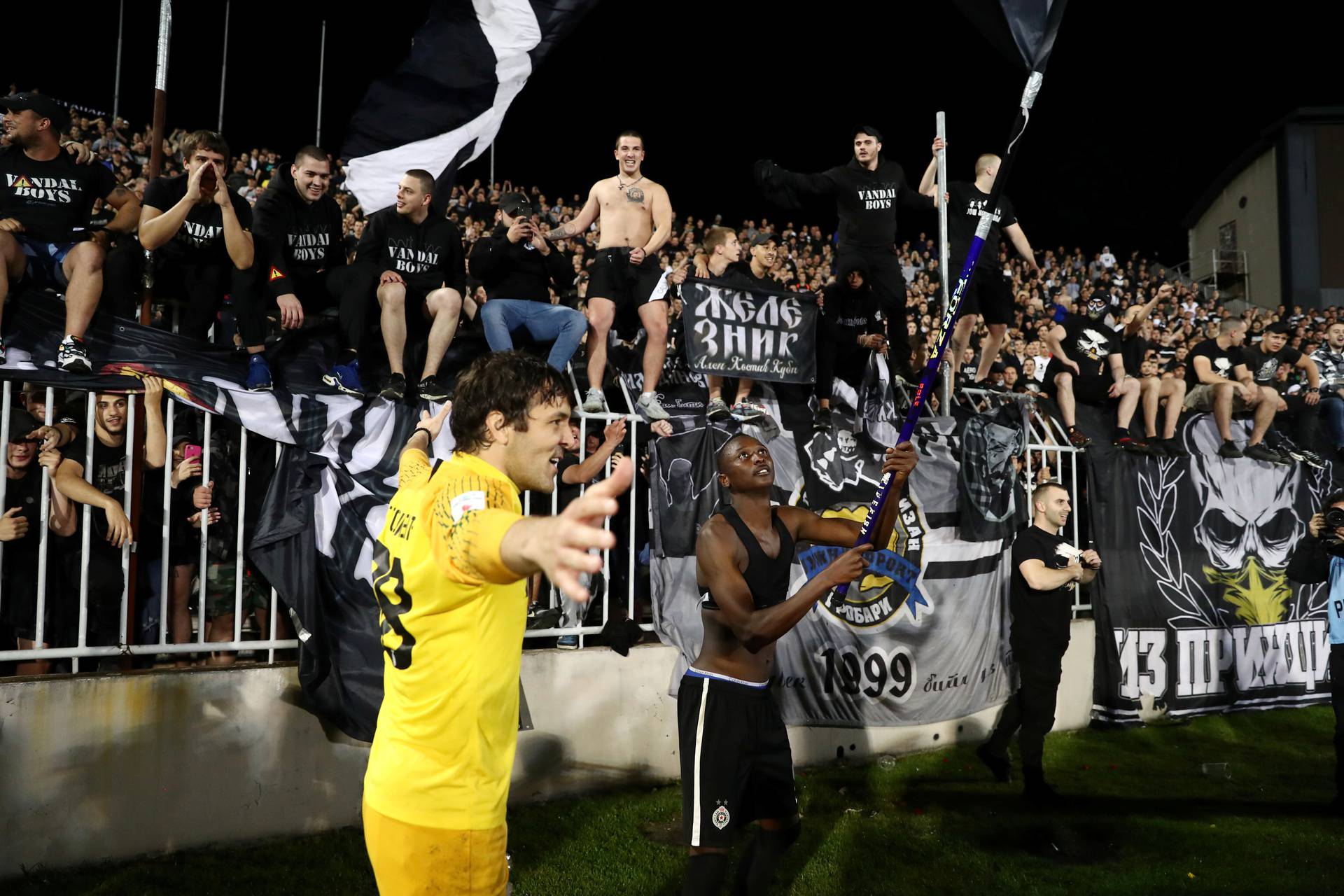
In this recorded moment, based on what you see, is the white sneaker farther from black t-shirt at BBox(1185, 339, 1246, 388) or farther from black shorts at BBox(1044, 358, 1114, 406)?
black t-shirt at BBox(1185, 339, 1246, 388)

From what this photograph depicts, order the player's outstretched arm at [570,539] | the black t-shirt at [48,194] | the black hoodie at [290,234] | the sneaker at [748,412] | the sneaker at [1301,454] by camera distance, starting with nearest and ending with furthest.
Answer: the player's outstretched arm at [570,539], the black t-shirt at [48,194], the black hoodie at [290,234], the sneaker at [748,412], the sneaker at [1301,454]

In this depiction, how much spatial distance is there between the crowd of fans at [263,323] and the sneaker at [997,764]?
287cm

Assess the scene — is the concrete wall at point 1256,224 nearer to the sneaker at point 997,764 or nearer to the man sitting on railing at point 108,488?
the sneaker at point 997,764

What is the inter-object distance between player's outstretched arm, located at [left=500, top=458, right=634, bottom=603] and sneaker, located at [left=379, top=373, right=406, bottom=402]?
447 cm

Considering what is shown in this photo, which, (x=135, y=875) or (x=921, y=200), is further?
(x=921, y=200)

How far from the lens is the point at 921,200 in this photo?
8945mm

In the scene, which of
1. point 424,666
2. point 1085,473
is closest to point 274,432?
point 424,666

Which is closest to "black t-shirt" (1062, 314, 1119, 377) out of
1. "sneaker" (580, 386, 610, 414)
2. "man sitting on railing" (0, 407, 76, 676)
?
"sneaker" (580, 386, 610, 414)

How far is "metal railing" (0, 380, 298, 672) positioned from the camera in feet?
16.7

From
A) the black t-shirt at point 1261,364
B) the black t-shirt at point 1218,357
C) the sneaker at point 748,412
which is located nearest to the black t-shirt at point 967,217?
the sneaker at point 748,412

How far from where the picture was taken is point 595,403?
7.04 meters

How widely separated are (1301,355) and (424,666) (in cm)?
1280

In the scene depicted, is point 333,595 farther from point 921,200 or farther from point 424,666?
point 921,200

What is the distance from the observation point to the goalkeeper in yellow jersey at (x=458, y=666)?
244cm
